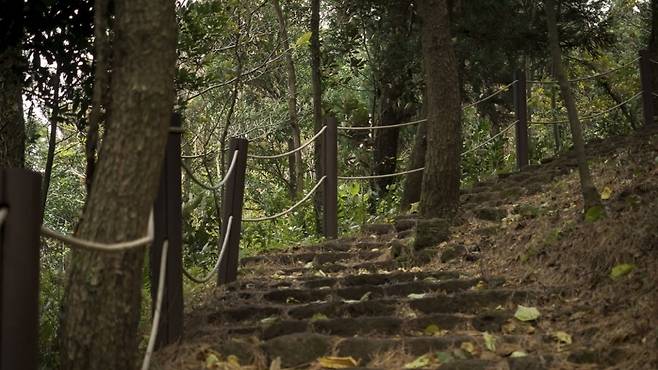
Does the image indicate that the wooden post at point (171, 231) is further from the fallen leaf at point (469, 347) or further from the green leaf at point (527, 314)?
the green leaf at point (527, 314)

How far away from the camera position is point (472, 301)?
5.01 metres

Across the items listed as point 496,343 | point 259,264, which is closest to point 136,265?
point 496,343

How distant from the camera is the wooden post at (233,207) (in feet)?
19.9

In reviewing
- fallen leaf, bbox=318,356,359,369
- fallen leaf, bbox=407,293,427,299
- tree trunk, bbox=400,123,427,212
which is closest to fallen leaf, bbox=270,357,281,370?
fallen leaf, bbox=318,356,359,369

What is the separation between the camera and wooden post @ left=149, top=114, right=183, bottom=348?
176 inches

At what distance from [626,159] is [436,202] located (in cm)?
173

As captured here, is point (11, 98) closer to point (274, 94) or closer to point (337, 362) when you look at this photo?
point (337, 362)

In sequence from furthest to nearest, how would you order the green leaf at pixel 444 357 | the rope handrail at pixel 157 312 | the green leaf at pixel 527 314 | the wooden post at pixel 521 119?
the wooden post at pixel 521 119
the green leaf at pixel 527 314
the green leaf at pixel 444 357
the rope handrail at pixel 157 312

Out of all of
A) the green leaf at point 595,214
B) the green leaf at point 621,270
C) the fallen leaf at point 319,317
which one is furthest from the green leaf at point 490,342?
the green leaf at point 595,214

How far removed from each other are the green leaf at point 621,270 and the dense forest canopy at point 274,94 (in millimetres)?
1350

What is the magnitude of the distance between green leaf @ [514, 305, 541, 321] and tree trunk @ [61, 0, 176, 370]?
2.17 meters

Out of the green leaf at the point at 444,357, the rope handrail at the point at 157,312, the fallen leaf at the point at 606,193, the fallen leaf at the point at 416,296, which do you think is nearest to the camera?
the rope handrail at the point at 157,312

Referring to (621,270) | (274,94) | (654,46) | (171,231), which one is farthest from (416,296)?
(274,94)

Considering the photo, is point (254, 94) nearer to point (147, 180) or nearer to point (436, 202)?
point (436, 202)
